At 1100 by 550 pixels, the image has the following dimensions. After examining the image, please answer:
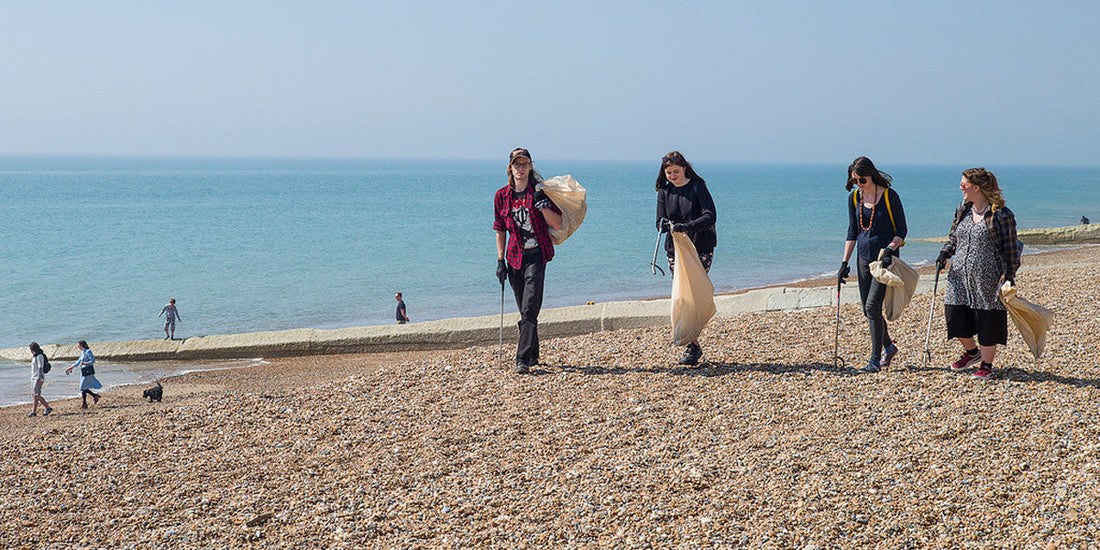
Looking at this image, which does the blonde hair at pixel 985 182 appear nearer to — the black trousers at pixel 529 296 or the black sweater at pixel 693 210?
the black sweater at pixel 693 210

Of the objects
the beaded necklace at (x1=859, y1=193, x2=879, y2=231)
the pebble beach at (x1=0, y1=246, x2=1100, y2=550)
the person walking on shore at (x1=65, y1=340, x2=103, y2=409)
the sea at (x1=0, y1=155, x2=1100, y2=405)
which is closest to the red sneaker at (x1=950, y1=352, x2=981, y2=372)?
the pebble beach at (x1=0, y1=246, x2=1100, y2=550)

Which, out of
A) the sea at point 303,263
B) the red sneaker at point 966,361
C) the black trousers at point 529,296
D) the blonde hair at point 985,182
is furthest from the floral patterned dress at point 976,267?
the sea at point 303,263

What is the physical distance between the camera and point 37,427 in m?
9.83

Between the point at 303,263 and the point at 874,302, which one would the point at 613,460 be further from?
the point at 303,263

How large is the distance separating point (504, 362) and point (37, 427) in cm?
555

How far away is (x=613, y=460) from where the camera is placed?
5180 mm

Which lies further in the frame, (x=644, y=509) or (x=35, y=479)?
(x=35, y=479)

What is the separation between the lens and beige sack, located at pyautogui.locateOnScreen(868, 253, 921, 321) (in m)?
6.11

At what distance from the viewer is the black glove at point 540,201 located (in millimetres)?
7250

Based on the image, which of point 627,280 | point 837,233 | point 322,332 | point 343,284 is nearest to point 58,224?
point 343,284

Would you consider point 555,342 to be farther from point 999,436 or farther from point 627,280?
point 627,280

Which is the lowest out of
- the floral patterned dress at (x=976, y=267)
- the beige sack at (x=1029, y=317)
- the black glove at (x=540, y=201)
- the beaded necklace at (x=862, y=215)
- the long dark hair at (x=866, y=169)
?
the beige sack at (x=1029, y=317)

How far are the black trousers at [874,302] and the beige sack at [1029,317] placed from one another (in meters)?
0.81

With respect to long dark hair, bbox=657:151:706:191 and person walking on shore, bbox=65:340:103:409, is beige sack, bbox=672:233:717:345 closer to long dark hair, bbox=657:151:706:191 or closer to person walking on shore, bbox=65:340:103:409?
long dark hair, bbox=657:151:706:191
